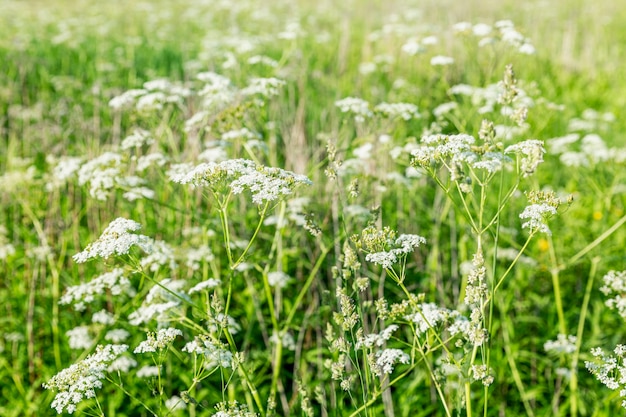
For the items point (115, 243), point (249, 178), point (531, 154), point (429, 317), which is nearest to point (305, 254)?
point (429, 317)

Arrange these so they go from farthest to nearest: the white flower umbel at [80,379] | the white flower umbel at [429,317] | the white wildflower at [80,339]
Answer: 1. the white wildflower at [80,339]
2. the white flower umbel at [429,317]
3. the white flower umbel at [80,379]

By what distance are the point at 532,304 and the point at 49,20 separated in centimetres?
1161

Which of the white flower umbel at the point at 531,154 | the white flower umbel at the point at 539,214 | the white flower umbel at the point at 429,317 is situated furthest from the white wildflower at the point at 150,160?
the white flower umbel at the point at 539,214

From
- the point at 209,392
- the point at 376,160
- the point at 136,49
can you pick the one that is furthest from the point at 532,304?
the point at 136,49

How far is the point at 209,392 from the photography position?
4.20 m

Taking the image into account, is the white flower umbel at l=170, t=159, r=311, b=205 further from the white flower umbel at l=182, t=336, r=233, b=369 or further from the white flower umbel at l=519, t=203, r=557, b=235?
the white flower umbel at l=519, t=203, r=557, b=235

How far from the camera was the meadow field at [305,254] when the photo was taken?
258 cm

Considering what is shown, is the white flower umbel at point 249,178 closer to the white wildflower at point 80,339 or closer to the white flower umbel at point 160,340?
the white flower umbel at point 160,340

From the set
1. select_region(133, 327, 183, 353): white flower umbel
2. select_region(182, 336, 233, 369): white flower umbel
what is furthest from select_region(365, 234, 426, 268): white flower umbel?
select_region(133, 327, 183, 353): white flower umbel

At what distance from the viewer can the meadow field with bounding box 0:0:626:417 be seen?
2578mm

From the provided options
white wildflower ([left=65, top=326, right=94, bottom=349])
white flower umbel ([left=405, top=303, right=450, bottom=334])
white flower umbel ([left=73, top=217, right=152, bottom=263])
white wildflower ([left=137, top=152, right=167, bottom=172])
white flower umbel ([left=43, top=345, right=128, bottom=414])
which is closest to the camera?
white flower umbel ([left=43, top=345, right=128, bottom=414])

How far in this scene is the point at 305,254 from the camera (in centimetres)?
546

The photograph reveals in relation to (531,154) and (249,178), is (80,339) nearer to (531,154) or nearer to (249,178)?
(249,178)

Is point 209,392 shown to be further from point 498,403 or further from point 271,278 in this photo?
point 498,403
